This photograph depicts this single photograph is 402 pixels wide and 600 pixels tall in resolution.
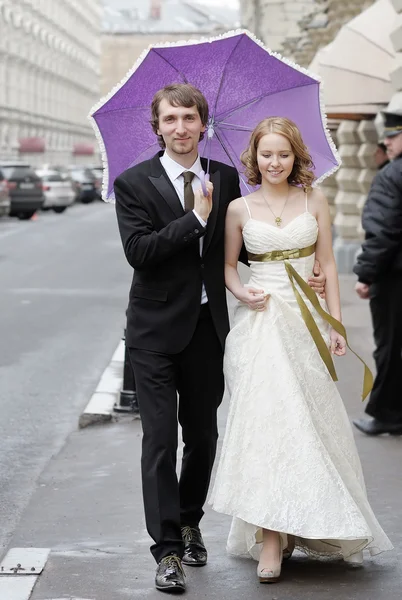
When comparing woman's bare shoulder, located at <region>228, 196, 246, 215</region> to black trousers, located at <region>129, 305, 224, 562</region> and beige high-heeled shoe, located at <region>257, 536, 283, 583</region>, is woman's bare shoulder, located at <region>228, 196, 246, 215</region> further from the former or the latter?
beige high-heeled shoe, located at <region>257, 536, 283, 583</region>

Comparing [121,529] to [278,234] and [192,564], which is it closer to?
[192,564]

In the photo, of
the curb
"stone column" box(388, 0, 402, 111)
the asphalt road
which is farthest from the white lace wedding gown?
"stone column" box(388, 0, 402, 111)

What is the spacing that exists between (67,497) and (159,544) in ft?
5.87

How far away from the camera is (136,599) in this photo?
4.86m

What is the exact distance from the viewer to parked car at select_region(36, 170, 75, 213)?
49.4 m

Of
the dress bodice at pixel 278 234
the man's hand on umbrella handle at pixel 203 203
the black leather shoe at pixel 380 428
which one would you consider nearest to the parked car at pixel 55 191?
the black leather shoe at pixel 380 428

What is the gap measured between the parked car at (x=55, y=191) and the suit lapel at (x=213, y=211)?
4436cm

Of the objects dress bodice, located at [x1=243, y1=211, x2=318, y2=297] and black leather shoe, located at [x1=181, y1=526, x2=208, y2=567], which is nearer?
dress bodice, located at [x1=243, y1=211, x2=318, y2=297]

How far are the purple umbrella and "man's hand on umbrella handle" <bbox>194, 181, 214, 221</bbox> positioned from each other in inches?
18.9

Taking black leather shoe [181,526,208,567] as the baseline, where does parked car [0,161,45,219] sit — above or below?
below

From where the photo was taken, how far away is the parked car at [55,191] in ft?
162

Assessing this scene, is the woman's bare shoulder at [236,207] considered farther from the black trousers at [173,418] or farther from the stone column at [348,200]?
the stone column at [348,200]

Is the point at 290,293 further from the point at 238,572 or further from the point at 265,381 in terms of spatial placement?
the point at 238,572

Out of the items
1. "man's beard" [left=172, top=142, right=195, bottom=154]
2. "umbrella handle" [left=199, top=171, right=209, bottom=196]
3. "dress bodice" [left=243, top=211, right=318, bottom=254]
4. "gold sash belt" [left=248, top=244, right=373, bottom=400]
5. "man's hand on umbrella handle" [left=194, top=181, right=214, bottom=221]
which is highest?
"man's beard" [left=172, top=142, right=195, bottom=154]
